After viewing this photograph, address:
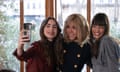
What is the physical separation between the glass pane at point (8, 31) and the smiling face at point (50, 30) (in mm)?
1101

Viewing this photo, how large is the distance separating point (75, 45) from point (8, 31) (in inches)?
50.4

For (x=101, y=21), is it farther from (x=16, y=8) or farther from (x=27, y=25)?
(x=16, y=8)

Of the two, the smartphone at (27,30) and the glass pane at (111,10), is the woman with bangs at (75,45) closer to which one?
the smartphone at (27,30)

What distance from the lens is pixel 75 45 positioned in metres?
2.26

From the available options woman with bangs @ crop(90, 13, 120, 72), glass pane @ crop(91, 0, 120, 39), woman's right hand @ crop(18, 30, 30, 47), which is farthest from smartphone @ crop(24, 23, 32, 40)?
glass pane @ crop(91, 0, 120, 39)

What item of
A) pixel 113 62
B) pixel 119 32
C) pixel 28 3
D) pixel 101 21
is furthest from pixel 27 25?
pixel 119 32

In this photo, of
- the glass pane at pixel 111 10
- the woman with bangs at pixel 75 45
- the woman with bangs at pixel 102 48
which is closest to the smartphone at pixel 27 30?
the woman with bangs at pixel 75 45

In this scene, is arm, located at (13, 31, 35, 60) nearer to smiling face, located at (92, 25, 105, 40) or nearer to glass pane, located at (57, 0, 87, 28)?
smiling face, located at (92, 25, 105, 40)

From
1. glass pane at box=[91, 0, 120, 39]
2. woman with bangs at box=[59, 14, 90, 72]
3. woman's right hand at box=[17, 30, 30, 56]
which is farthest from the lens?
glass pane at box=[91, 0, 120, 39]

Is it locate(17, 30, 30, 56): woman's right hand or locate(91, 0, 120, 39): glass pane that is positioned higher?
locate(91, 0, 120, 39): glass pane

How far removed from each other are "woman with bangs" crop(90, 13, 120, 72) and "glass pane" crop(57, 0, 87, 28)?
960 mm

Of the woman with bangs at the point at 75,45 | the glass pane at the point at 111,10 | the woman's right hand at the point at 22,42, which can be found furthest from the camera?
the glass pane at the point at 111,10

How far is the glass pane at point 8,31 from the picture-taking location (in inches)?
127

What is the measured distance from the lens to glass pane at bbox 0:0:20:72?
10.6ft
